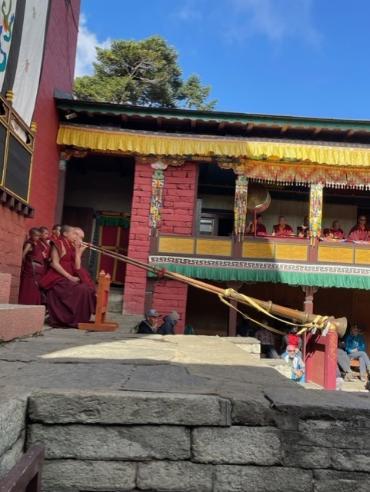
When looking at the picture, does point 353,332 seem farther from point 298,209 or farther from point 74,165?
point 74,165

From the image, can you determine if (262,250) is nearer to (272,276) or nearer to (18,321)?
(272,276)

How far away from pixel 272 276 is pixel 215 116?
3628mm

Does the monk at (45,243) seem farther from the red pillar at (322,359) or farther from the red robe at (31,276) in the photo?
the red pillar at (322,359)

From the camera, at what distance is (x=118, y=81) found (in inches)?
840

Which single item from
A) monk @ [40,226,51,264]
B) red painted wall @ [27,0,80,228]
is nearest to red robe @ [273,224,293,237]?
red painted wall @ [27,0,80,228]

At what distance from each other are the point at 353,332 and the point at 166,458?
35.3 ft

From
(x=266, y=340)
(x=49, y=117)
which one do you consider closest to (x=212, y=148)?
(x=49, y=117)

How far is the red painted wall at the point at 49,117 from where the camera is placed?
9271 millimetres

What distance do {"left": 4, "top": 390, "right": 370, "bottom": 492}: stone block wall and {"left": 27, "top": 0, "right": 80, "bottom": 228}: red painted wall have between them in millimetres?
7492

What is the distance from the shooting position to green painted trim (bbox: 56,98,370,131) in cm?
1030

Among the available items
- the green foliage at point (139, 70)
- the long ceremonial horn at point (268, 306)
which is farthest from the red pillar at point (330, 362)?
the green foliage at point (139, 70)

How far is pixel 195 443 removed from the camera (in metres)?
2.07

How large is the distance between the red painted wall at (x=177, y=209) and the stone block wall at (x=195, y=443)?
8539mm

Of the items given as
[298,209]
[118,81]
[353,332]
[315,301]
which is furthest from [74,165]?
[118,81]
